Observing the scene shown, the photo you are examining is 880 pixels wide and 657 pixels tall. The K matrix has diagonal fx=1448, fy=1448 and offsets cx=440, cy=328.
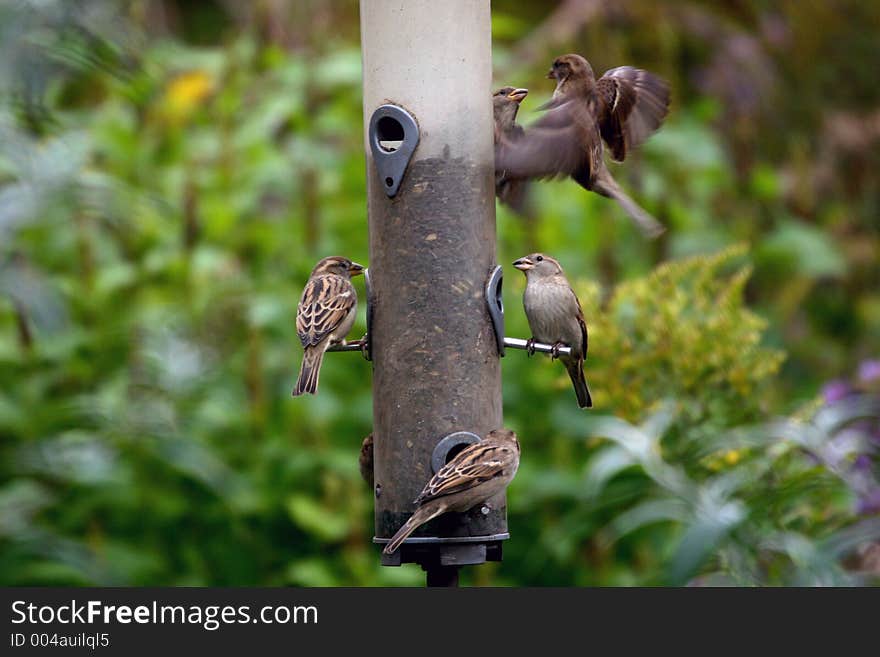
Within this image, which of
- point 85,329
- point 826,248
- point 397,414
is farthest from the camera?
point 826,248

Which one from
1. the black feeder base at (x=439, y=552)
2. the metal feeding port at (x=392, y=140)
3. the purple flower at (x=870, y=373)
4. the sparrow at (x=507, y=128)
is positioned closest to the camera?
the black feeder base at (x=439, y=552)

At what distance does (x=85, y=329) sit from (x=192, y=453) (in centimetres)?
182

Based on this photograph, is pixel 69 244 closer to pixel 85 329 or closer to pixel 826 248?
pixel 85 329

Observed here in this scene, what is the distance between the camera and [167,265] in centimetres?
838

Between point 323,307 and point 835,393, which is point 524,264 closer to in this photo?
point 323,307

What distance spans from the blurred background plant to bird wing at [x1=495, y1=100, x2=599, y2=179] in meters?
0.86

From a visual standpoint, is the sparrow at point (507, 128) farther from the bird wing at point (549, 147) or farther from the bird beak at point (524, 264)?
the bird beak at point (524, 264)

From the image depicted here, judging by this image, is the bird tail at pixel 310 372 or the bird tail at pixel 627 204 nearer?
the bird tail at pixel 310 372

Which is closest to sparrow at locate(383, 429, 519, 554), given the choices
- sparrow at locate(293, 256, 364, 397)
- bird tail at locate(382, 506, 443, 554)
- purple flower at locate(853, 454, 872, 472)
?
bird tail at locate(382, 506, 443, 554)

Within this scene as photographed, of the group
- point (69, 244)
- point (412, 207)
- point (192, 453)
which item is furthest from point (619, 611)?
point (69, 244)

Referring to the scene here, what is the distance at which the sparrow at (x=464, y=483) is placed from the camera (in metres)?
5.20

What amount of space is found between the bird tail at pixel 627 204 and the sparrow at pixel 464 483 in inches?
44.4

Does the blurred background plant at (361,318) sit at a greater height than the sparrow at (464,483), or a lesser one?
greater

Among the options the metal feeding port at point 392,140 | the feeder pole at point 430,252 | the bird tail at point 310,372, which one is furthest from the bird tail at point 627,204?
the bird tail at point 310,372
